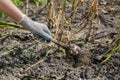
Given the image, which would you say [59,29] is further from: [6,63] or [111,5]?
[111,5]

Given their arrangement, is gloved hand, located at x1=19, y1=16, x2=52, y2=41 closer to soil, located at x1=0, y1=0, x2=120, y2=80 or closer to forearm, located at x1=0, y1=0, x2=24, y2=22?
forearm, located at x1=0, y1=0, x2=24, y2=22

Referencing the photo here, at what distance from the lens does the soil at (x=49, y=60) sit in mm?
1805

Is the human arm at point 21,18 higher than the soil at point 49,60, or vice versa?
the human arm at point 21,18

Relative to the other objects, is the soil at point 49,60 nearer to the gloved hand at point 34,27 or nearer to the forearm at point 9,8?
the gloved hand at point 34,27

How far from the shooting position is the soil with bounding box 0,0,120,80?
5.92 ft

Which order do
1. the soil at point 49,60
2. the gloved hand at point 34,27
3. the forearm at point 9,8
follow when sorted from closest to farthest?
the forearm at point 9,8
the gloved hand at point 34,27
the soil at point 49,60

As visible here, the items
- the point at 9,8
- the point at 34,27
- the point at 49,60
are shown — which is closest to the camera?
the point at 9,8

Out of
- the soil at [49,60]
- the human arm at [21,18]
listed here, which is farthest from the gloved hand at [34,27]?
the soil at [49,60]

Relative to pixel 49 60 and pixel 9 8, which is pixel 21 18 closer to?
pixel 9 8

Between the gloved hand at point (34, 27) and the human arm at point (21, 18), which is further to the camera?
the gloved hand at point (34, 27)

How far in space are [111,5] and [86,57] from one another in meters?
0.85

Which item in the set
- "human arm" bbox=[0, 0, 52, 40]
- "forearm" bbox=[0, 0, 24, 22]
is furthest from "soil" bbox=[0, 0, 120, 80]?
"forearm" bbox=[0, 0, 24, 22]

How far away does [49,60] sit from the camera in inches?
75.4

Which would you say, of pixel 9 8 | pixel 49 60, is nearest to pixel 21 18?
pixel 9 8
